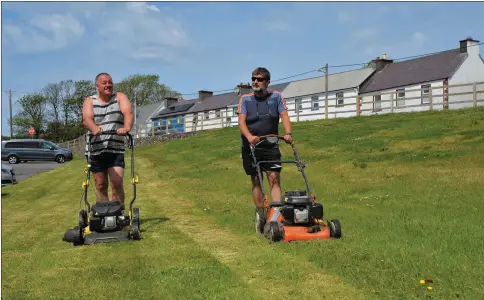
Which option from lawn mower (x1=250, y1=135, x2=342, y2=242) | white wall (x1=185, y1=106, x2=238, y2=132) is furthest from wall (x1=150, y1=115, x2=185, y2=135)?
lawn mower (x1=250, y1=135, x2=342, y2=242)

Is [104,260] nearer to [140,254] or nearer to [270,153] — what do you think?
[140,254]

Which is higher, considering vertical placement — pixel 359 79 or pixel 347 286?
pixel 359 79

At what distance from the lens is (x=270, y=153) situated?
711 centimetres

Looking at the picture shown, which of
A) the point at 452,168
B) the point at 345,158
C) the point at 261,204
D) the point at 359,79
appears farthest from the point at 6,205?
the point at 359,79

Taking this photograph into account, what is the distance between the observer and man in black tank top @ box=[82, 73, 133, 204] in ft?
23.1

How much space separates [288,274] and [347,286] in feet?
1.96

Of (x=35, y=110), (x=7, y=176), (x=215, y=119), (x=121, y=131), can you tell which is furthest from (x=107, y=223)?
(x=35, y=110)

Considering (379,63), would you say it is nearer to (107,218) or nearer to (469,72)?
(469,72)

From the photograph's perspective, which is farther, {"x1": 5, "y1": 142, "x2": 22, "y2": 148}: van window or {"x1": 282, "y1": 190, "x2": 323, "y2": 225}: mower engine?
{"x1": 5, "y1": 142, "x2": 22, "y2": 148}: van window

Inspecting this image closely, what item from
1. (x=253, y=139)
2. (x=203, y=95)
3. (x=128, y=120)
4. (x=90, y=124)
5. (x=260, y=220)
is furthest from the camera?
(x=203, y=95)

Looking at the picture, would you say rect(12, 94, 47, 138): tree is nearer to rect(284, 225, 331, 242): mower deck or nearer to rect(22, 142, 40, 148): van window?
rect(22, 142, 40, 148): van window

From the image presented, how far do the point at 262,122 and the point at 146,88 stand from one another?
9688 centimetres

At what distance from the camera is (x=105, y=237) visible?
657 cm

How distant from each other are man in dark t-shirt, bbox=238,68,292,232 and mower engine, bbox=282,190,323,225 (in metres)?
0.72
